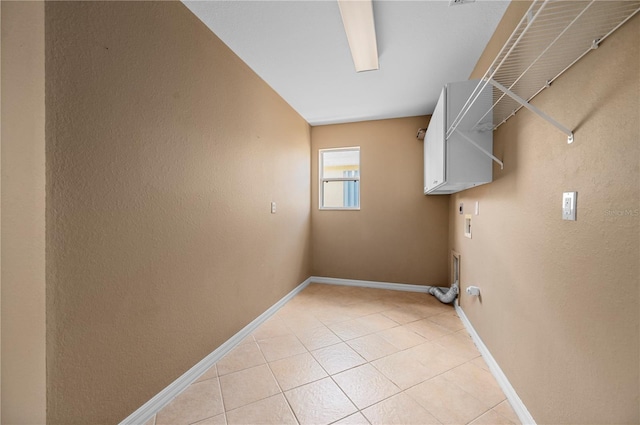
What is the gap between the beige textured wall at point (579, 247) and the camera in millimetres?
785

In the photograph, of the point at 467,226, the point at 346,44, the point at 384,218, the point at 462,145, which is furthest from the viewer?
the point at 384,218

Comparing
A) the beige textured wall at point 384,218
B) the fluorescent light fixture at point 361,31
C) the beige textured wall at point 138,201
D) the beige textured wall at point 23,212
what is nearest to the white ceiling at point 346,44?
the fluorescent light fixture at point 361,31

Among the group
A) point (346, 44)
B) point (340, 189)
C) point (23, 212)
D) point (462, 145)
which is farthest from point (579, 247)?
point (340, 189)

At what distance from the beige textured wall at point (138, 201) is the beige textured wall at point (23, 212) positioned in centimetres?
4

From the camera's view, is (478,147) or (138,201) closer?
(138,201)

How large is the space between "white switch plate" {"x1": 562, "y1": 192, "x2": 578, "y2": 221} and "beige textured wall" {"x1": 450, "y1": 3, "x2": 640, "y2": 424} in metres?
0.03

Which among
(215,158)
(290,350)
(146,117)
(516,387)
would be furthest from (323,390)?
(146,117)

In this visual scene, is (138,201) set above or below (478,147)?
below

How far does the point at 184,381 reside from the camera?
1.64m

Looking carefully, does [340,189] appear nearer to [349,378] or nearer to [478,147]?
[478,147]

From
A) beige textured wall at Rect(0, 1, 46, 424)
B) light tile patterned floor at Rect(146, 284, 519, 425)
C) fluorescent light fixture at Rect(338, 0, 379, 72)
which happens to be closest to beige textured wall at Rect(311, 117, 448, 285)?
light tile patterned floor at Rect(146, 284, 519, 425)

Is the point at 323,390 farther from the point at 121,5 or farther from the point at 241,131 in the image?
the point at 121,5

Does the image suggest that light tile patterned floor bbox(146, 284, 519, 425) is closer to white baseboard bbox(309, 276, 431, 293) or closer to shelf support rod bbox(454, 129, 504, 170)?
white baseboard bbox(309, 276, 431, 293)

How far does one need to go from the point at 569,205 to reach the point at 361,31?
5.40 ft
